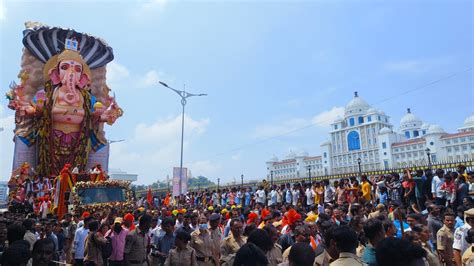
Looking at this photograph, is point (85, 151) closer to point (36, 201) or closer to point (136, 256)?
point (36, 201)

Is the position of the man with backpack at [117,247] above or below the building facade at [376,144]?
below

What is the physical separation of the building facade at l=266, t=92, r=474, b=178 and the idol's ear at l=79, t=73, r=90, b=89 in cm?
4856

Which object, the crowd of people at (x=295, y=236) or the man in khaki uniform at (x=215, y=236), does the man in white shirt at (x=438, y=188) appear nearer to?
the crowd of people at (x=295, y=236)

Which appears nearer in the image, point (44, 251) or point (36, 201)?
point (44, 251)

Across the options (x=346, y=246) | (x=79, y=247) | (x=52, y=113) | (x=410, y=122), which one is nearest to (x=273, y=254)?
(x=346, y=246)

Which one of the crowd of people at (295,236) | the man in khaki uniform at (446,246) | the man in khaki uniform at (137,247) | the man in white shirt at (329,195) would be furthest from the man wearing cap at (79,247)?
the man in white shirt at (329,195)

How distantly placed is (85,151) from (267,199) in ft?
47.7

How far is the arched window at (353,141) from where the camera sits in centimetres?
7575

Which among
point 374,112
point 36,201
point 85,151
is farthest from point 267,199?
point 374,112

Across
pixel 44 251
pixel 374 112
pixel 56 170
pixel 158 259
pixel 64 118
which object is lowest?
pixel 158 259

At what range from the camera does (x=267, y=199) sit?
1788 centimetres

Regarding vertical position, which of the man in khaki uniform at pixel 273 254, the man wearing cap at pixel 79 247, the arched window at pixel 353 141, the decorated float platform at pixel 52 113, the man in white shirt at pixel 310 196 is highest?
the arched window at pixel 353 141

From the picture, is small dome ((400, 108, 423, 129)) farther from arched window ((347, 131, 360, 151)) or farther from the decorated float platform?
the decorated float platform

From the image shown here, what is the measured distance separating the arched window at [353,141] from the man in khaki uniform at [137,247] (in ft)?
244
